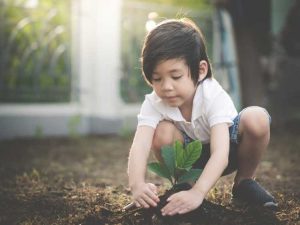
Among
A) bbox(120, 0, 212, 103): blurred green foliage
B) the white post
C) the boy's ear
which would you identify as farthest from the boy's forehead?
bbox(120, 0, 212, 103): blurred green foliage

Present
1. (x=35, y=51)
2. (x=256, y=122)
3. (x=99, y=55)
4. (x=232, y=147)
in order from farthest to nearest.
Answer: (x=99, y=55)
(x=35, y=51)
(x=232, y=147)
(x=256, y=122)

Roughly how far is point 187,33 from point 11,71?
436 cm

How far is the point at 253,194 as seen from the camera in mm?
2619

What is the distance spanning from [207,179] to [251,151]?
1.58 ft

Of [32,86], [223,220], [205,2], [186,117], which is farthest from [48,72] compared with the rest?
[223,220]

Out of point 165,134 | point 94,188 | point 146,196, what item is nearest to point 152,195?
point 146,196

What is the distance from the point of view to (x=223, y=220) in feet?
7.62

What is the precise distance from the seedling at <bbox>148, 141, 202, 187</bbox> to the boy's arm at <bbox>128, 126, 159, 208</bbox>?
0.25 feet

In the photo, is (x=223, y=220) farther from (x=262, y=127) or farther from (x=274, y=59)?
(x=274, y=59)

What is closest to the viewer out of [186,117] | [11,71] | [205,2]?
[186,117]

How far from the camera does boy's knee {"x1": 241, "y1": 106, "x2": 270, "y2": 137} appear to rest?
261cm

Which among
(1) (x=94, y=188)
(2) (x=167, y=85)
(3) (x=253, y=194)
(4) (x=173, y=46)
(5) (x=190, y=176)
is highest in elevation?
(4) (x=173, y=46)

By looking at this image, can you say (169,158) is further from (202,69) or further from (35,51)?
(35,51)

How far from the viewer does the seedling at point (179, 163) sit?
236cm
